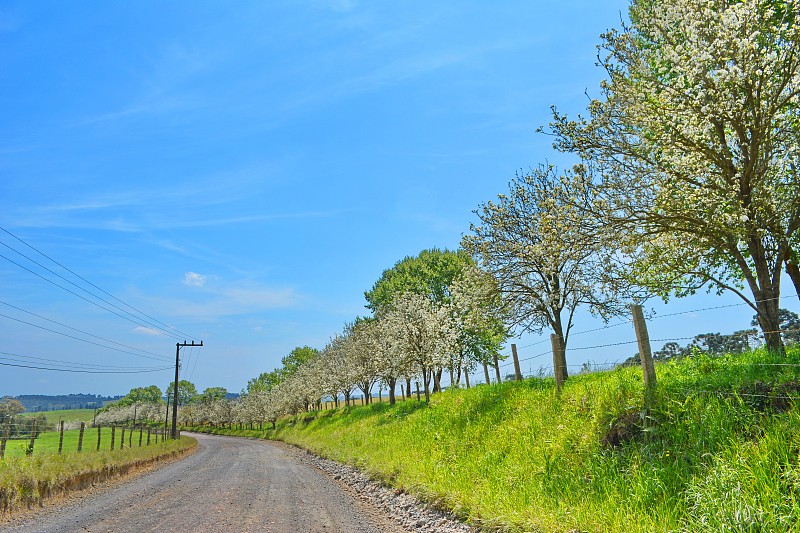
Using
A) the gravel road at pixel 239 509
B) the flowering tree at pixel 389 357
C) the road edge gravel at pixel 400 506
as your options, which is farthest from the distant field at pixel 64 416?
the road edge gravel at pixel 400 506

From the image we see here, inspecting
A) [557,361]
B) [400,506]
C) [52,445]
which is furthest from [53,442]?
[557,361]

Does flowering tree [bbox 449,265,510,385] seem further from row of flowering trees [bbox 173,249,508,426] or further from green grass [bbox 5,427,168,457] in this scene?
green grass [bbox 5,427,168,457]

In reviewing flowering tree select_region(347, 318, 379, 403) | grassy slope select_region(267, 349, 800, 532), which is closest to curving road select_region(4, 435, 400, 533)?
grassy slope select_region(267, 349, 800, 532)

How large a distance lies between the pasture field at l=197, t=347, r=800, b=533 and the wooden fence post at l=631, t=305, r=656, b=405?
25 cm

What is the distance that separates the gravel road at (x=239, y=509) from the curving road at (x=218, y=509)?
2cm

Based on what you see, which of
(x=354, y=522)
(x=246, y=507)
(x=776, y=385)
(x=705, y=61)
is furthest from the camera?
(x=246, y=507)

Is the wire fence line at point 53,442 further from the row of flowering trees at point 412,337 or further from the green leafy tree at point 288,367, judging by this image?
the green leafy tree at point 288,367

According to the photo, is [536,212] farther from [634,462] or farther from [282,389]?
[282,389]

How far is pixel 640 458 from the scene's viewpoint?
8391mm

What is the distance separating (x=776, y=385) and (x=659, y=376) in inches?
126

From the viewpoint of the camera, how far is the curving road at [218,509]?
35.4ft

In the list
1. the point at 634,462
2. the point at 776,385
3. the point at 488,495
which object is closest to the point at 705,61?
the point at 776,385

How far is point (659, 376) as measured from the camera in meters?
11.2

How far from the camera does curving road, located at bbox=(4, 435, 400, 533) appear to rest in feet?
35.4
